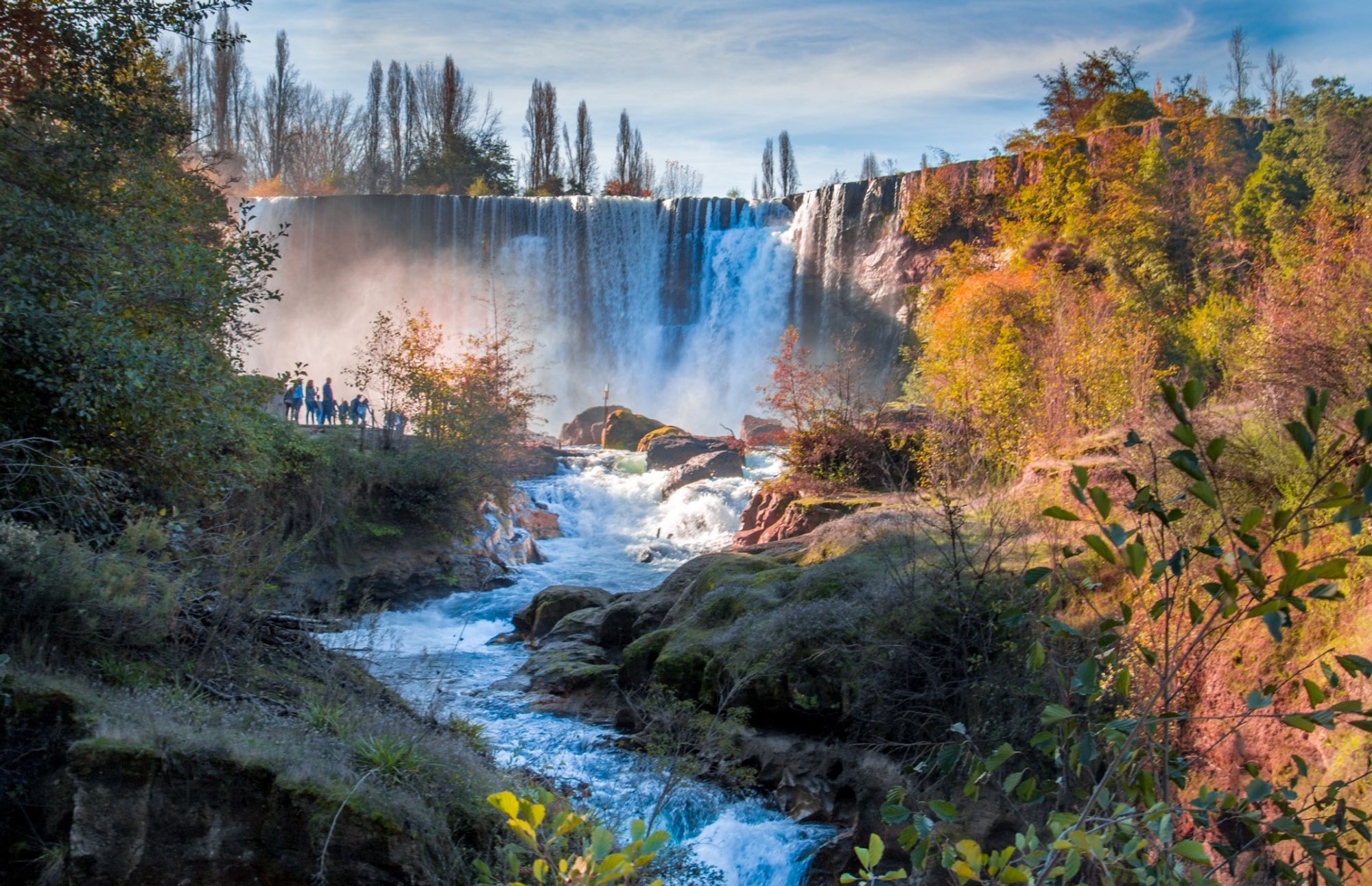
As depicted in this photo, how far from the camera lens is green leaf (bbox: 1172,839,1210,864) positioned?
1.75 meters

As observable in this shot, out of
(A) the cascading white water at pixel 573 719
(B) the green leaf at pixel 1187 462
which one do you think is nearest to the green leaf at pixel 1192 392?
(B) the green leaf at pixel 1187 462

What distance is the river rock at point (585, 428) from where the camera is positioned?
33.3 meters

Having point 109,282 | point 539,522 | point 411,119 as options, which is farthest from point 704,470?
point 411,119

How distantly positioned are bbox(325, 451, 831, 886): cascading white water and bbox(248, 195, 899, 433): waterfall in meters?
10.6

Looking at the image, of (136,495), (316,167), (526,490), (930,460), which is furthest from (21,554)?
(316,167)

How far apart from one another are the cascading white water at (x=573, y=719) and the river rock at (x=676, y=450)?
576mm

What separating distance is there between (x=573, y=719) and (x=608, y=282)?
2901 cm

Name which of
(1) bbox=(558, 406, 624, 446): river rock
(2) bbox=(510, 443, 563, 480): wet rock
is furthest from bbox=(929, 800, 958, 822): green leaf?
(1) bbox=(558, 406, 624, 446): river rock

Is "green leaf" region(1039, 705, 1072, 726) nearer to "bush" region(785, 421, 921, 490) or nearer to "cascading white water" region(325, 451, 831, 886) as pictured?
"cascading white water" region(325, 451, 831, 886)

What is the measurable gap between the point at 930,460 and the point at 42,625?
10.6 m

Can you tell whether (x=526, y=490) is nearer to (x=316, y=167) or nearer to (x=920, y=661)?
(x=920, y=661)

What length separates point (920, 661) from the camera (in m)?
7.75

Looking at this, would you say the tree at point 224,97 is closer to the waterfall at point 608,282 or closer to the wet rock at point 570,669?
the waterfall at point 608,282

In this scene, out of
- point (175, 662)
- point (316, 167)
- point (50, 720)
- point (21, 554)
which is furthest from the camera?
point (316, 167)
